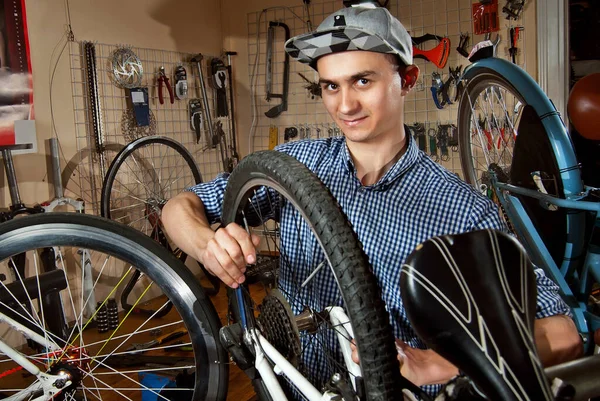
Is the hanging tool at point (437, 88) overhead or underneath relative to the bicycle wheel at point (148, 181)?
overhead

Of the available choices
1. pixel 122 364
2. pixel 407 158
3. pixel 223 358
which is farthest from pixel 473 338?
pixel 122 364

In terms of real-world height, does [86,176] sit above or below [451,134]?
below

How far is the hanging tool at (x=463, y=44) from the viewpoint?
3.40 metres

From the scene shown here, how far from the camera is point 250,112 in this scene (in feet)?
14.3

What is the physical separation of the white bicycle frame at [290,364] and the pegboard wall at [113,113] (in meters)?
2.34

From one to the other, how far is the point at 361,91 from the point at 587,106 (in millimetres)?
1158

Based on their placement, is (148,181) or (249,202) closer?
(249,202)

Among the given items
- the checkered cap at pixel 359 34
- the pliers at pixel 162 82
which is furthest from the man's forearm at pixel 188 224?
the pliers at pixel 162 82

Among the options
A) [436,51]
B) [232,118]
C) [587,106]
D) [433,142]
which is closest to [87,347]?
[232,118]

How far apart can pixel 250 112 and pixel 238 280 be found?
136 inches

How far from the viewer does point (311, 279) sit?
1.11 meters

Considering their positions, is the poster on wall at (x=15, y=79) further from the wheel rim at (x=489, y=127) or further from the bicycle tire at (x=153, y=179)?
the wheel rim at (x=489, y=127)

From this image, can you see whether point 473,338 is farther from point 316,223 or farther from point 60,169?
point 60,169

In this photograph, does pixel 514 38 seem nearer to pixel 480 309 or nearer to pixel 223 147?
pixel 223 147
